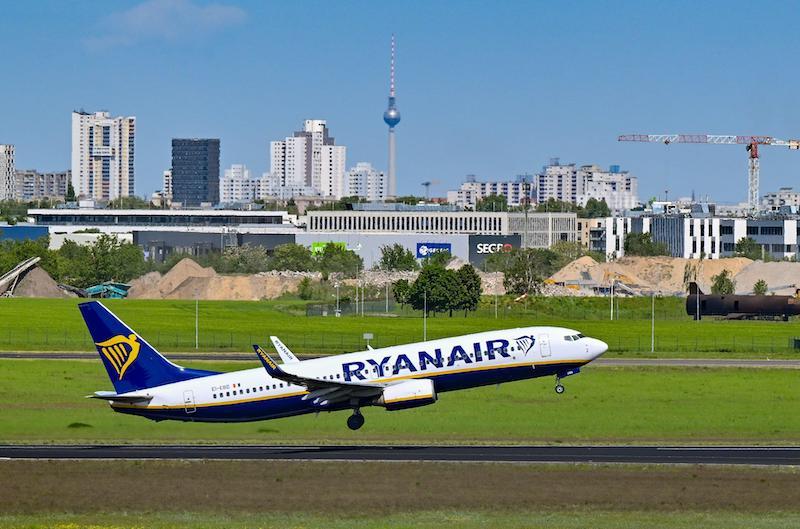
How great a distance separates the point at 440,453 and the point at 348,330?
310 ft

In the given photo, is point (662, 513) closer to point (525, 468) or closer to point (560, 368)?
point (525, 468)

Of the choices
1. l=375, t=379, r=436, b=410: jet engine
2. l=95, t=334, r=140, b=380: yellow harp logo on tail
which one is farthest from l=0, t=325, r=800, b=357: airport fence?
l=375, t=379, r=436, b=410: jet engine

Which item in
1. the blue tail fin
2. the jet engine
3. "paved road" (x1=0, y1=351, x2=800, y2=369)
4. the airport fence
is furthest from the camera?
the airport fence

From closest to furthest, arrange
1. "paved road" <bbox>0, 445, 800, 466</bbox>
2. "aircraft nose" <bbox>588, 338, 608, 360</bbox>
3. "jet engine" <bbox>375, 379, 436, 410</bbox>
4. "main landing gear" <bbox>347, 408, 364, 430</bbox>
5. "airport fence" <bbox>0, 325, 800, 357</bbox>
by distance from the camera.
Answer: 1. "paved road" <bbox>0, 445, 800, 466</bbox>
2. "jet engine" <bbox>375, 379, 436, 410</bbox>
3. "main landing gear" <bbox>347, 408, 364, 430</bbox>
4. "aircraft nose" <bbox>588, 338, 608, 360</bbox>
5. "airport fence" <bbox>0, 325, 800, 357</bbox>

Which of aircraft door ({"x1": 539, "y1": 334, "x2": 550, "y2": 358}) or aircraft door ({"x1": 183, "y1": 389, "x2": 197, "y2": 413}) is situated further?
aircraft door ({"x1": 539, "y1": 334, "x2": 550, "y2": 358})

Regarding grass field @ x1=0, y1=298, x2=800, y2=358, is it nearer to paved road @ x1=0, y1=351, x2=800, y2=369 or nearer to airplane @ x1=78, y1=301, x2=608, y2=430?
paved road @ x1=0, y1=351, x2=800, y2=369

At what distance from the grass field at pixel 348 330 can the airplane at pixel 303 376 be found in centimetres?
5853

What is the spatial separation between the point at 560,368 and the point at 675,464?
42.9ft

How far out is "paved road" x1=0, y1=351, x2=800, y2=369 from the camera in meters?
124

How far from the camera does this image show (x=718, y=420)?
88.6 meters

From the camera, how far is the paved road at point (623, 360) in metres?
124

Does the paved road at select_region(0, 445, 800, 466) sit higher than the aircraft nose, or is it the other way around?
the aircraft nose

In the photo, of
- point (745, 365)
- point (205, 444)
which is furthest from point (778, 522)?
point (745, 365)

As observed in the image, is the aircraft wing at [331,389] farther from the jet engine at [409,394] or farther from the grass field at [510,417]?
the grass field at [510,417]
